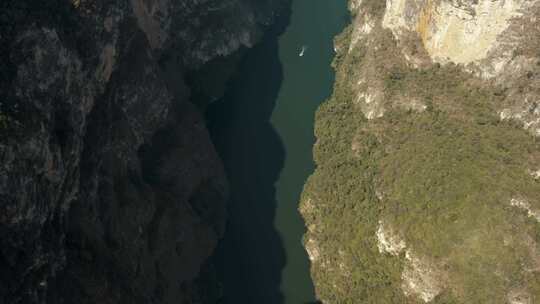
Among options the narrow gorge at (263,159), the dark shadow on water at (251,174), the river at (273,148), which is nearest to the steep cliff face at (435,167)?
the narrow gorge at (263,159)

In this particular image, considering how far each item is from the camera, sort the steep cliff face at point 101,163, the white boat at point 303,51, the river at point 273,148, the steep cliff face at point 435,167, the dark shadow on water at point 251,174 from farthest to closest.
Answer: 1. the white boat at point 303,51
2. the river at point 273,148
3. the dark shadow on water at point 251,174
4. the steep cliff face at point 435,167
5. the steep cliff face at point 101,163

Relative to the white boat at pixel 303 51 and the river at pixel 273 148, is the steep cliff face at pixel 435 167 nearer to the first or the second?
the river at pixel 273 148

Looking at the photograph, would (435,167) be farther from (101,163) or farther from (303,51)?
(303,51)

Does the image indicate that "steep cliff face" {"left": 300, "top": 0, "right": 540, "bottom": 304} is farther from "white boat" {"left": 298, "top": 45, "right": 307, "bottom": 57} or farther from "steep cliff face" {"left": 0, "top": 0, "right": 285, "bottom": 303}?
"white boat" {"left": 298, "top": 45, "right": 307, "bottom": 57}

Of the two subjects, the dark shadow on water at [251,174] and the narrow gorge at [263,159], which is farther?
the dark shadow on water at [251,174]

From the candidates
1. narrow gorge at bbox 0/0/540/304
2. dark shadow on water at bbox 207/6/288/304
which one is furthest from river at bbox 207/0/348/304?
narrow gorge at bbox 0/0/540/304

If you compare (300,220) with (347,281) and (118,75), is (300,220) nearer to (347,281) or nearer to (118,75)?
(347,281)

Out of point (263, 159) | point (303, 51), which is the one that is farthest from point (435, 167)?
point (303, 51)
